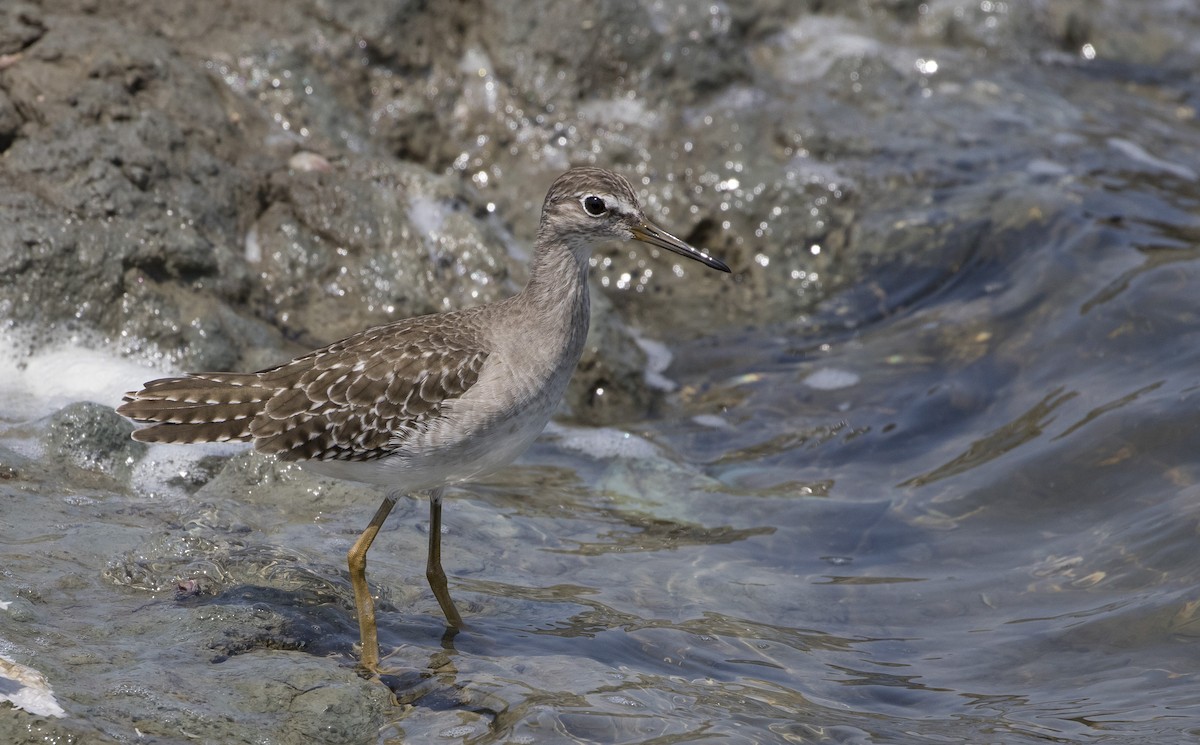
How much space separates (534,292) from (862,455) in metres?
3.31

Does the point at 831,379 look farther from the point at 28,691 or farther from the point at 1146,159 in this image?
the point at 28,691

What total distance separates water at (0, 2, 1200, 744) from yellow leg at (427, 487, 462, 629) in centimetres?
11

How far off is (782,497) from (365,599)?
327 centimetres

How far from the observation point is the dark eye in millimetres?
6691

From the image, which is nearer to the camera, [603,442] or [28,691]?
[28,691]

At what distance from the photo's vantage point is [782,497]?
848 cm

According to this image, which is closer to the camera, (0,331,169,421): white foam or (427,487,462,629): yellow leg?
(427,487,462,629): yellow leg

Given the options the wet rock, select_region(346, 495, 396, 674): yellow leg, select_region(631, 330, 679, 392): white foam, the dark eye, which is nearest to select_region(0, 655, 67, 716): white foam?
select_region(346, 495, 396, 674): yellow leg

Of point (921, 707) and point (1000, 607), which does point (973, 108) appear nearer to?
point (1000, 607)

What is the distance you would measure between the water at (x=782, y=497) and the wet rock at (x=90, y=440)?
2cm

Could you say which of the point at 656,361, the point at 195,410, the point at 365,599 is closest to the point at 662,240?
the point at 365,599

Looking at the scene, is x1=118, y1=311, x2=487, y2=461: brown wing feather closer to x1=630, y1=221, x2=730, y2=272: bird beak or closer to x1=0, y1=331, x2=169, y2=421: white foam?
x1=630, y1=221, x2=730, y2=272: bird beak

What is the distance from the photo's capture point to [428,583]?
6.80 m

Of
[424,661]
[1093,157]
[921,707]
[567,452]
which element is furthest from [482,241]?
[1093,157]
